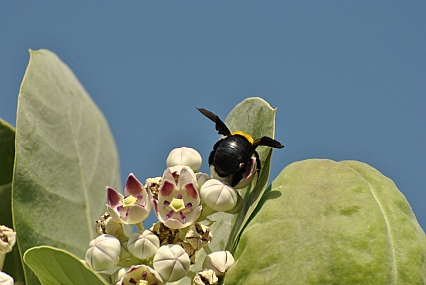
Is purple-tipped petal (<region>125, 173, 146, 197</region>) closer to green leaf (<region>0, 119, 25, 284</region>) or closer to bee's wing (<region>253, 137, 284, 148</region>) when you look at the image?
bee's wing (<region>253, 137, 284, 148</region>)

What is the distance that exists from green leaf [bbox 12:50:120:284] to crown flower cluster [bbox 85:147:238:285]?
464mm

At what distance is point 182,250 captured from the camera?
1.94 m

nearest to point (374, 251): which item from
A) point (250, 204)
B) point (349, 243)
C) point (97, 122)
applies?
point (349, 243)

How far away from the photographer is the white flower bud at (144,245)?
76.7 inches

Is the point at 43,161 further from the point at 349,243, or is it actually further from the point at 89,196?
the point at 349,243

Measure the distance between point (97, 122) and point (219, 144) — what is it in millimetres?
1245

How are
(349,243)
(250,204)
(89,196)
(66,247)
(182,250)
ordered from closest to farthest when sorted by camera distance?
(349,243) < (182,250) < (250,204) < (66,247) < (89,196)

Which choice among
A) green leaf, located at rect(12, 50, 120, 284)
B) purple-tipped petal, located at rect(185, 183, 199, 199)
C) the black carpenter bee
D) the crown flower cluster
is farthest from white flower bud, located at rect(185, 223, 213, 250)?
green leaf, located at rect(12, 50, 120, 284)

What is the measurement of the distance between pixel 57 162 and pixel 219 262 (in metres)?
1.10

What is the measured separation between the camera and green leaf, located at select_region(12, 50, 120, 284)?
2475mm

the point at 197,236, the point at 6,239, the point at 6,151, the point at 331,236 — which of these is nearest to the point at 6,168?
the point at 6,151

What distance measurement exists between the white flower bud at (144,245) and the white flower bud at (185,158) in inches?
12.8

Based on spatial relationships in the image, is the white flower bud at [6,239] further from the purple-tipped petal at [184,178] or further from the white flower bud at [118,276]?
the purple-tipped petal at [184,178]

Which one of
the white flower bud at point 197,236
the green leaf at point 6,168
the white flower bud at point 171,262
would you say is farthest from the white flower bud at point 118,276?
the green leaf at point 6,168
